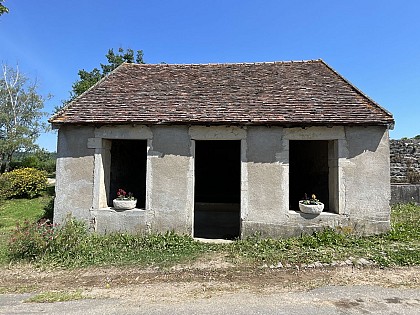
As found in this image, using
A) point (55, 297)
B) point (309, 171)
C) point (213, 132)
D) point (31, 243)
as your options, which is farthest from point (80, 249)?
point (309, 171)

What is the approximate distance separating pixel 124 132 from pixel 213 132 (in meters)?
2.35

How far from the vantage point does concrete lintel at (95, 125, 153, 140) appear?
22.5 feet

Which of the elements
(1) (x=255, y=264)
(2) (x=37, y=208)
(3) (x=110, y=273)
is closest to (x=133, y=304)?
(3) (x=110, y=273)

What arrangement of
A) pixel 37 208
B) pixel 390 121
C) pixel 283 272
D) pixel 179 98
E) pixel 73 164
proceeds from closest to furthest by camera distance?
pixel 283 272, pixel 390 121, pixel 73 164, pixel 179 98, pixel 37 208

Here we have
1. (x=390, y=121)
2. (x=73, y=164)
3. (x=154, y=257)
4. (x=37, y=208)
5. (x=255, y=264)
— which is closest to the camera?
(x=255, y=264)

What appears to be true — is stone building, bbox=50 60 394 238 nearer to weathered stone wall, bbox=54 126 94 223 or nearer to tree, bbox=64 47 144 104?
weathered stone wall, bbox=54 126 94 223

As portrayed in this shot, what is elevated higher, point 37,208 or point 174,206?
point 174,206

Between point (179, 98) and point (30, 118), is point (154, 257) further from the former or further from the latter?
point (30, 118)

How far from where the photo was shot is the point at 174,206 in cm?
→ 670

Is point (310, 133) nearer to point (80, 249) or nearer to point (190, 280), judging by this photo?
point (190, 280)

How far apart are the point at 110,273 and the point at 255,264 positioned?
9.16 feet

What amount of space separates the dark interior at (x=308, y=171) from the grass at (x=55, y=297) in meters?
7.21

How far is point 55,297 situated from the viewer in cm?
393

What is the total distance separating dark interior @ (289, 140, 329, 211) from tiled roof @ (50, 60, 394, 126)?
2.41 m
